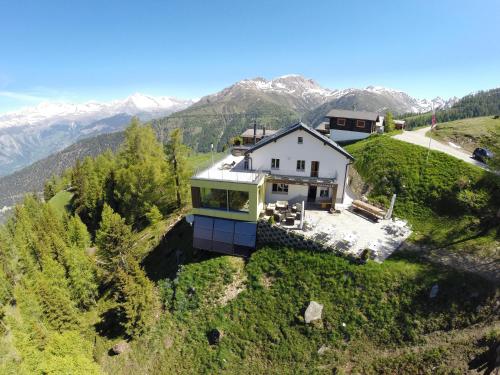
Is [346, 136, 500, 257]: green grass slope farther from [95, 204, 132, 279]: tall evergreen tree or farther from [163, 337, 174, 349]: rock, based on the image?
Answer: [95, 204, 132, 279]: tall evergreen tree

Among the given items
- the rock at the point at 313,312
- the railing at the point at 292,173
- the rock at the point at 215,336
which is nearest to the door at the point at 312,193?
the railing at the point at 292,173

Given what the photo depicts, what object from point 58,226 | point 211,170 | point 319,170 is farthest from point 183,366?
point 58,226

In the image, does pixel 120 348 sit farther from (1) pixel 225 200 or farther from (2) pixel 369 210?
(2) pixel 369 210

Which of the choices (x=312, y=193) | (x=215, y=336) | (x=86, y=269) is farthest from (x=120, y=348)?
(x=312, y=193)

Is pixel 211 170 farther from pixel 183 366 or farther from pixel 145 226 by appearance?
pixel 145 226

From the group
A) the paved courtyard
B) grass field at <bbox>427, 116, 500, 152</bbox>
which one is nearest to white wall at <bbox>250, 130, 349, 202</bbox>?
the paved courtyard

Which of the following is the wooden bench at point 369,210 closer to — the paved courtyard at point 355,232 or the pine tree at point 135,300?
the paved courtyard at point 355,232
